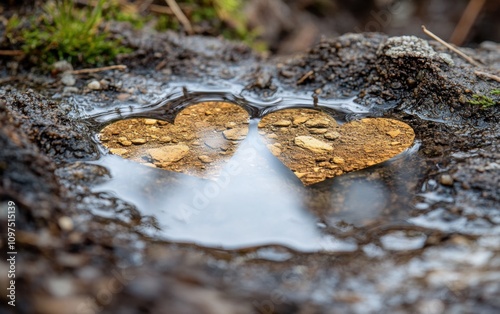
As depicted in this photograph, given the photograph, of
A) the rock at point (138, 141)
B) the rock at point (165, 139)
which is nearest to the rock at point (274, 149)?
the rock at point (165, 139)

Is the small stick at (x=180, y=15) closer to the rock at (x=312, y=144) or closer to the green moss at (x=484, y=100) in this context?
the rock at (x=312, y=144)

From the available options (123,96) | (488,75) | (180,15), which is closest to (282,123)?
(123,96)

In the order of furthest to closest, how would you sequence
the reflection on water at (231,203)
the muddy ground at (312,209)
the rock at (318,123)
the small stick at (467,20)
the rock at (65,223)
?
the small stick at (467,20), the rock at (318,123), the reflection on water at (231,203), the rock at (65,223), the muddy ground at (312,209)

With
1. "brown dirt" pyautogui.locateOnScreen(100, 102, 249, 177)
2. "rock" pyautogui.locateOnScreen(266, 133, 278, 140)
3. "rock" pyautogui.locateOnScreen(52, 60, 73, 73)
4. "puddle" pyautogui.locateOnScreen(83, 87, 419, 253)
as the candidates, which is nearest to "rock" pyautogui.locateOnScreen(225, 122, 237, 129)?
"brown dirt" pyautogui.locateOnScreen(100, 102, 249, 177)

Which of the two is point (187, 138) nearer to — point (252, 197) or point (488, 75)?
point (252, 197)

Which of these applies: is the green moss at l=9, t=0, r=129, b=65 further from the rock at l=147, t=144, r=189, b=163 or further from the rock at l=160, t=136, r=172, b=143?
the rock at l=147, t=144, r=189, b=163

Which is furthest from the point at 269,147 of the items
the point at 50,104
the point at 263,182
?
the point at 50,104
